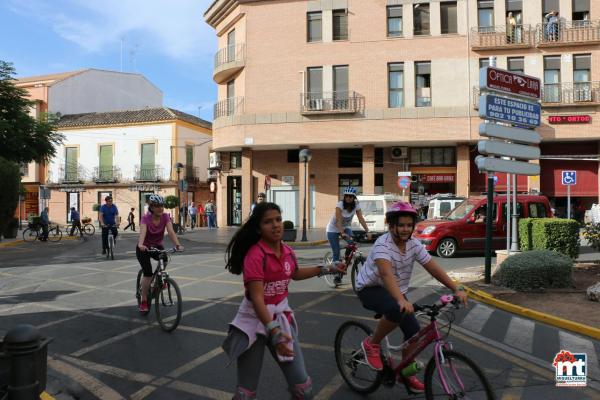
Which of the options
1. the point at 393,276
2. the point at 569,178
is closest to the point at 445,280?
the point at 393,276

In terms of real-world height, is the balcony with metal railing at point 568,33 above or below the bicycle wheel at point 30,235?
above

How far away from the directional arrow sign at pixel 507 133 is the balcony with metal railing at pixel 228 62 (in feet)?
67.0

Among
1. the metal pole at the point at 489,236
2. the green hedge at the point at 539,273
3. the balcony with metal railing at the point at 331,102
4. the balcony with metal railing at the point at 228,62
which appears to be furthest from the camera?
the balcony with metal railing at the point at 228,62

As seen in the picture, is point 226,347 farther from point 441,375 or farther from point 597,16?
point 597,16

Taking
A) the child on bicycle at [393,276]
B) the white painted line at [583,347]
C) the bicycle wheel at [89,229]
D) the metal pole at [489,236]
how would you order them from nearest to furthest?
the child on bicycle at [393,276] < the white painted line at [583,347] < the metal pole at [489,236] < the bicycle wheel at [89,229]

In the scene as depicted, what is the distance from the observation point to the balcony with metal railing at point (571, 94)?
24.7 meters

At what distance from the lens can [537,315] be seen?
667 cm

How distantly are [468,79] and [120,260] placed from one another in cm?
1981

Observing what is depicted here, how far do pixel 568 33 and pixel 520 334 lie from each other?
79.4 ft

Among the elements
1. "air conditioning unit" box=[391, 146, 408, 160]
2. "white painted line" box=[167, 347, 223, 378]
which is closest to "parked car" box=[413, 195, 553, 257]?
"white painted line" box=[167, 347, 223, 378]

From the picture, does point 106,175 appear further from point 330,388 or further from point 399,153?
point 330,388

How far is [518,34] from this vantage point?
25.4 meters

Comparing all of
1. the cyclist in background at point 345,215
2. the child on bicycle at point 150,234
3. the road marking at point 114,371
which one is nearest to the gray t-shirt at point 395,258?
the road marking at point 114,371

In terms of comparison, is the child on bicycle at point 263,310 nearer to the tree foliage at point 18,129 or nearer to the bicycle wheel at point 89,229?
the tree foliage at point 18,129
